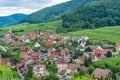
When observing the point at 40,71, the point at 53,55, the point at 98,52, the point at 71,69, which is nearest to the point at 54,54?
the point at 53,55

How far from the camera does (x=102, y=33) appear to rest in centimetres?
9931

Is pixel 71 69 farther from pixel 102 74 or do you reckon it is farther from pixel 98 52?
pixel 98 52

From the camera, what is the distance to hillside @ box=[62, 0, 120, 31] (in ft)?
370

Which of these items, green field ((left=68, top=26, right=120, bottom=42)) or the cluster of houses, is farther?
green field ((left=68, top=26, right=120, bottom=42))

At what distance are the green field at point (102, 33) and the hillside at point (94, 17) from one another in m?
6.48

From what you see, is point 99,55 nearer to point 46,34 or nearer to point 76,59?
point 76,59

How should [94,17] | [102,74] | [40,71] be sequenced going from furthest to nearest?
[94,17], [40,71], [102,74]

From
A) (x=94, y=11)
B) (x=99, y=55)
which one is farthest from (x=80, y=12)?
(x=99, y=55)

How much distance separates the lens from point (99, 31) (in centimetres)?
10138

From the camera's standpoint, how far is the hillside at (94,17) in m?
113

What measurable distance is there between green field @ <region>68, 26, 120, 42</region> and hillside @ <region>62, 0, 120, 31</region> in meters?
6.48

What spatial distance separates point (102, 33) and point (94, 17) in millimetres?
20129

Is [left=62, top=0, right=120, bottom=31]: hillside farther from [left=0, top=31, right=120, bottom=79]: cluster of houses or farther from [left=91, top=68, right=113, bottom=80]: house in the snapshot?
[left=91, top=68, right=113, bottom=80]: house

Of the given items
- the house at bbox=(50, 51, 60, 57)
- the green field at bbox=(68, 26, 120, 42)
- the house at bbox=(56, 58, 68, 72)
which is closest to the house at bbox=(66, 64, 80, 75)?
the house at bbox=(56, 58, 68, 72)
